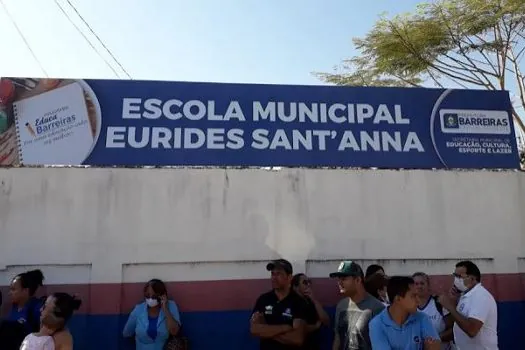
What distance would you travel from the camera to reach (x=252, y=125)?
667 centimetres

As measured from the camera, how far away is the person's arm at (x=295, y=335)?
15.2 feet

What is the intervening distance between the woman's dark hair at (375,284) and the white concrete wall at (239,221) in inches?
51.6

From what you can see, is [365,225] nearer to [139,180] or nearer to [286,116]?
[286,116]

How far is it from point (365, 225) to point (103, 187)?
3339 millimetres

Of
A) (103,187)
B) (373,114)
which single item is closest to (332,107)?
(373,114)

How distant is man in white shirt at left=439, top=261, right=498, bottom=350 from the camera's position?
14.4ft

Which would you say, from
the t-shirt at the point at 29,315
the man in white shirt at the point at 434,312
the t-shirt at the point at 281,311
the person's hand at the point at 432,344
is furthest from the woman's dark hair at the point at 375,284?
the t-shirt at the point at 29,315

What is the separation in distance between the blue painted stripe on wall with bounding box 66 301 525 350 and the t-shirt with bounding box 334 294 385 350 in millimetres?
1590

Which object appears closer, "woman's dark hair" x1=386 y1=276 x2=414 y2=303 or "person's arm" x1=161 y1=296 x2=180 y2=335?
"woman's dark hair" x1=386 y1=276 x2=414 y2=303

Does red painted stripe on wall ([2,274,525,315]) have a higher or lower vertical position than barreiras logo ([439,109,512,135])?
lower

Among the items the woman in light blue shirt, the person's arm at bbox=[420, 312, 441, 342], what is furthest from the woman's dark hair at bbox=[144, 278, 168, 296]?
the person's arm at bbox=[420, 312, 441, 342]

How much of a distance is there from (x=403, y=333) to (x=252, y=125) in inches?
153

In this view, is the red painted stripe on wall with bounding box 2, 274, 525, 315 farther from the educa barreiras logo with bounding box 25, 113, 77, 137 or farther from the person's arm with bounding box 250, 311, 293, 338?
the educa barreiras logo with bounding box 25, 113, 77, 137

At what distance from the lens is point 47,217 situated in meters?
6.13
